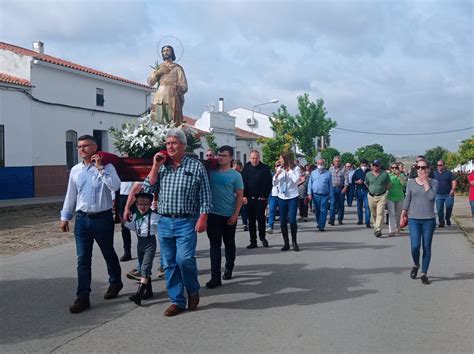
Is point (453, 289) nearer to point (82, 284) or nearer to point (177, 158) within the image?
point (177, 158)

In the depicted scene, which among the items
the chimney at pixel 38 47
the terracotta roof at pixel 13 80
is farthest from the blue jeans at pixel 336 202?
the chimney at pixel 38 47

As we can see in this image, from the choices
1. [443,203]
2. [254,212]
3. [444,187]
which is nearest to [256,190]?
[254,212]

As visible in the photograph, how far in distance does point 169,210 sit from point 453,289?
12.5 feet

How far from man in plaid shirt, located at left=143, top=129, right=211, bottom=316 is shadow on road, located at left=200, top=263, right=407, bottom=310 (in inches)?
17.4

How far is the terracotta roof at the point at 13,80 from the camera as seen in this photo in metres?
22.5

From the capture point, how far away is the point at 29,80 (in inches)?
957

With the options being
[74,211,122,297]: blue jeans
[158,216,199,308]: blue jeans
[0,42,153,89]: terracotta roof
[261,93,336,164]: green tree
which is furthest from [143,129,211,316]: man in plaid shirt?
[261,93,336,164]: green tree

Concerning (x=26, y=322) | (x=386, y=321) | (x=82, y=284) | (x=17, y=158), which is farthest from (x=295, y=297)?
(x=17, y=158)

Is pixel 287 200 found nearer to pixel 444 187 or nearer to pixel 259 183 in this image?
pixel 259 183

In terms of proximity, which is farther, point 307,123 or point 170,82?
point 307,123

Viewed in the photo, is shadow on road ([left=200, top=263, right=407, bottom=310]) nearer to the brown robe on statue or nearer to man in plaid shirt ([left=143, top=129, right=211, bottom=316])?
man in plaid shirt ([left=143, top=129, right=211, bottom=316])

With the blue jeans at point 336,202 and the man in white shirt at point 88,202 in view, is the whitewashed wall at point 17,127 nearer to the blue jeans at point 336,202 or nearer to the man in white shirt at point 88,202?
the blue jeans at point 336,202

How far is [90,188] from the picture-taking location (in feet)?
19.4

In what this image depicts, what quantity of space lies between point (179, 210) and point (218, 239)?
5.35 feet
